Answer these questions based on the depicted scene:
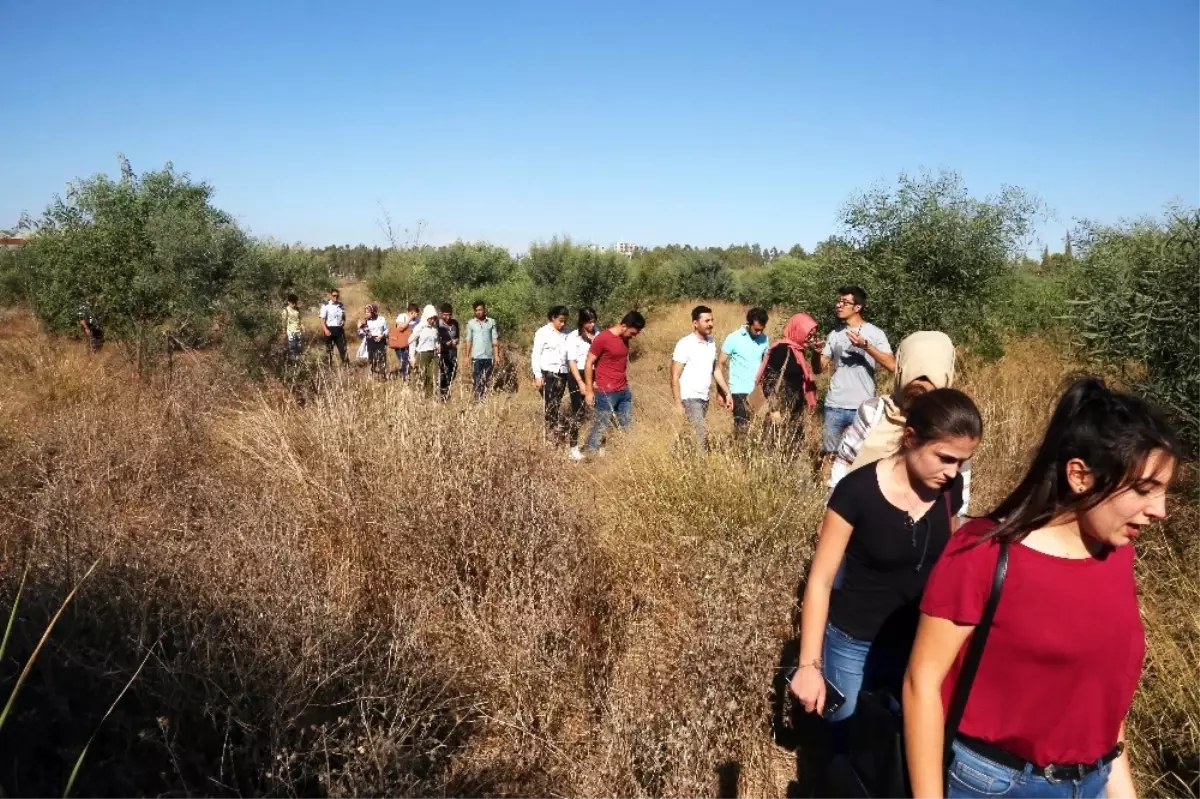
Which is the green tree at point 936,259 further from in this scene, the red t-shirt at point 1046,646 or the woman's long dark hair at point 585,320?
the red t-shirt at point 1046,646

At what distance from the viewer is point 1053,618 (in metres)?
1.46

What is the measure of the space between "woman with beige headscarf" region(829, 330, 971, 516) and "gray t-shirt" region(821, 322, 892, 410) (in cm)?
252

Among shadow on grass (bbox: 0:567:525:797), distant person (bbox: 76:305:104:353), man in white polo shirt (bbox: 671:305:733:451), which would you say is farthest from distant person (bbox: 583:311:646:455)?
distant person (bbox: 76:305:104:353)

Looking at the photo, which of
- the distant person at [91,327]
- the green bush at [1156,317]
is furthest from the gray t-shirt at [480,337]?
the green bush at [1156,317]

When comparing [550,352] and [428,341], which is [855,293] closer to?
[550,352]

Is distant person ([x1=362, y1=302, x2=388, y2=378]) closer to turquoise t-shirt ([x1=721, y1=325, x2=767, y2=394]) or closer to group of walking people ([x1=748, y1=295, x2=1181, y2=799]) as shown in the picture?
turquoise t-shirt ([x1=721, y1=325, x2=767, y2=394])

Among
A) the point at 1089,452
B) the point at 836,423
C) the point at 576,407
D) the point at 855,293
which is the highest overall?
the point at 855,293

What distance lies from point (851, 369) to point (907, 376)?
2.69 meters

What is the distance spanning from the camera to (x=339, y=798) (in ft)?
7.38

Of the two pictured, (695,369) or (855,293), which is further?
(695,369)

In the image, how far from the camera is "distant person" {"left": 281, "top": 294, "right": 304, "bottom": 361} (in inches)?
409

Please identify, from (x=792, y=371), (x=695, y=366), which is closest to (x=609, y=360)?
(x=695, y=366)

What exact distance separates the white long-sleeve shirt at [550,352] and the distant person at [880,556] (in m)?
6.08

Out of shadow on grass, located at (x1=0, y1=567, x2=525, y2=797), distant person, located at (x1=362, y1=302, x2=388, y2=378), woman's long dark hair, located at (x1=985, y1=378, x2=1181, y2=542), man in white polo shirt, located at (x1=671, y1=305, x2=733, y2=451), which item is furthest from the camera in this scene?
distant person, located at (x1=362, y1=302, x2=388, y2=378)
